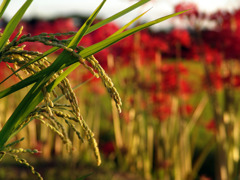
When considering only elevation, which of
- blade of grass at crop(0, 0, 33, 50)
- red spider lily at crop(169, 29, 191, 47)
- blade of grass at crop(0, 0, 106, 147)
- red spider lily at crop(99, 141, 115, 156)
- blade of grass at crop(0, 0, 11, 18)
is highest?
red spider lily at crop(169, 29, 191, 47)

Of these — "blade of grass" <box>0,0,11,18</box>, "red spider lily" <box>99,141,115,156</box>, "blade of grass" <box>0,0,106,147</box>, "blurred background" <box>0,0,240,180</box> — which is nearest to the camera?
"blade of grass" <box>0,0,106,147</box>

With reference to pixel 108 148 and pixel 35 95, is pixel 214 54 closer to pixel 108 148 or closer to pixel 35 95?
pixel 108 148

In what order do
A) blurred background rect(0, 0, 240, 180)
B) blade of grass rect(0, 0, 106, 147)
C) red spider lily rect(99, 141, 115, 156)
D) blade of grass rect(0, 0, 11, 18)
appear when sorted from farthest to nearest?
red spider lily rect(99, 141, 115, 156) < blurred background rect(0, 0, 240, 180) < blade of grass rect(0, 0, 11, 18) < blade of grass rect(0, 0, 106, 147)

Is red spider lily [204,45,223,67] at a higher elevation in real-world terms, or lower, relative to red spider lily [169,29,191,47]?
lower

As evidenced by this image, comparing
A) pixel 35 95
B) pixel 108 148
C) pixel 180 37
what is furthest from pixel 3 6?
pixel 108 148

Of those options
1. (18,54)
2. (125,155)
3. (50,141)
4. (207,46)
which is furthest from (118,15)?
(50,141)

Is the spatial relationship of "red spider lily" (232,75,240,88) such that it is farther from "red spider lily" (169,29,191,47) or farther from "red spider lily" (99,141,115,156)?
"red spider lily" (99,141,115,156)

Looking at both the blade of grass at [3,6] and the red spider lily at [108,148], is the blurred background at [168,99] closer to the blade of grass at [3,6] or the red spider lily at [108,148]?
the red spider lily at [108,148]

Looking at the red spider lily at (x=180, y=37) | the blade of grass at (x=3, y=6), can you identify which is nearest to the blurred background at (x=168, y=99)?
the red spider lily at (x=180, y=37)

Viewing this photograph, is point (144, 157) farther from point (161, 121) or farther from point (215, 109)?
point (215, 109)

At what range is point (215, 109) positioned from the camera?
4.83m

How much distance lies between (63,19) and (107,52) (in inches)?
77.9

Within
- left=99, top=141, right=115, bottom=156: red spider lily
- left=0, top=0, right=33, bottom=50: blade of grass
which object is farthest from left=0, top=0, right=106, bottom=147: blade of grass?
left=99, top=141, right=115, bottom=156: red spider lily

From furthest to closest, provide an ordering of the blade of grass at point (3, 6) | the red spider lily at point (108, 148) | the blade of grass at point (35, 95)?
the red spider lily at point (108, 148), the blade of grass at point (3, 6), the blade of grass at point (35, 95)
